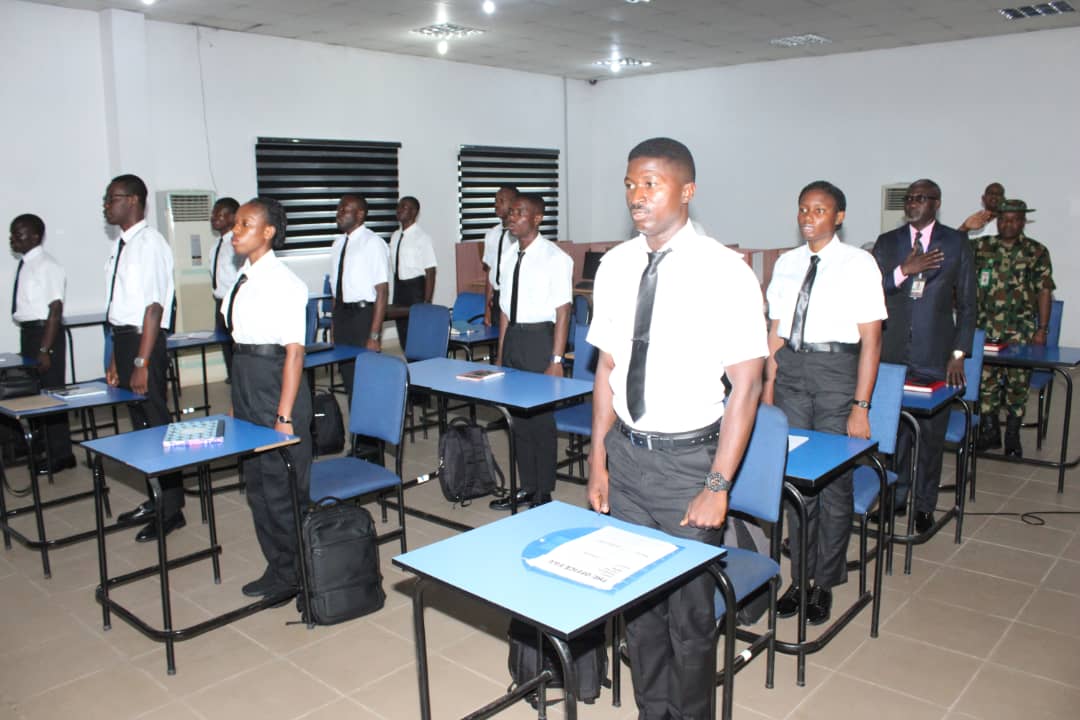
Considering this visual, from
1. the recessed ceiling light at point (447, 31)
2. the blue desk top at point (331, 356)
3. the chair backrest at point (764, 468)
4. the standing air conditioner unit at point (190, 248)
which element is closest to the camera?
the chair backrest at point (764, 468)

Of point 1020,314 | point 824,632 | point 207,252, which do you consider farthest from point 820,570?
point 207,252

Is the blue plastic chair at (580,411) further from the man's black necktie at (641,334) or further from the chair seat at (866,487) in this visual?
the man's black necktie at (641,334)

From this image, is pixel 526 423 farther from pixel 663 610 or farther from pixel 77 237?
pixel 77 237

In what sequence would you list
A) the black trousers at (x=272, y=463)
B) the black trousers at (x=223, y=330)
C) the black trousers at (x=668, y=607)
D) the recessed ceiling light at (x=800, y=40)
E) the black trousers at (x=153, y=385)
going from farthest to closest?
the recessed ceiling light at (x=800, y=40) → the black trousers at (x=223, y=330) → the black trousers at (x=153, y=385) → the black trousers at (x=272, y=463) → the black trousers at (x=668, y=607)

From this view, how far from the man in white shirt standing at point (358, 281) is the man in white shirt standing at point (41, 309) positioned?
1762mm

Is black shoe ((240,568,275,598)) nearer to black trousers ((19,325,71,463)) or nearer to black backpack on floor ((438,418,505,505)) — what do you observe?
black backpack on floor ((438,418,505,505))

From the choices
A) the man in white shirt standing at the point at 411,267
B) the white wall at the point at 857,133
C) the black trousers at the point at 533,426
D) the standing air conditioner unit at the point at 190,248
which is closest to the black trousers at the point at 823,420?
the black trousers at the point at 533,426

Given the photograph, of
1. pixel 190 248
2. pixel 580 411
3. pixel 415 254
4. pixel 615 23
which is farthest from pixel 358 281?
pixel 615 23

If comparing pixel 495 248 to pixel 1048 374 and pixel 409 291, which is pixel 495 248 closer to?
pixel 409 291

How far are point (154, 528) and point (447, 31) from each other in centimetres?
570

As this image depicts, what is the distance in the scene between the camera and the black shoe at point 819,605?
11.1 ft

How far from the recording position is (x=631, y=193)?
2270 millimetres

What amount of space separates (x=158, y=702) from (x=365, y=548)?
898mm

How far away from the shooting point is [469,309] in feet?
24.2
